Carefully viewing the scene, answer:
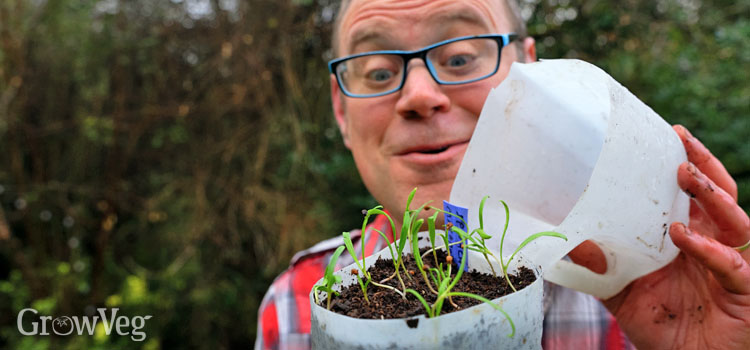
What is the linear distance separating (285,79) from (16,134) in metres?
1.74

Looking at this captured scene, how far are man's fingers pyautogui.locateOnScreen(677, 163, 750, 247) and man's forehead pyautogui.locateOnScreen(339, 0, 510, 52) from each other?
0.53 meters

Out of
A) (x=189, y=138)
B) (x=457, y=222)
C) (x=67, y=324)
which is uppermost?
(x=189, y=138)

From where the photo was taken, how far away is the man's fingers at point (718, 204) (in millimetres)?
755

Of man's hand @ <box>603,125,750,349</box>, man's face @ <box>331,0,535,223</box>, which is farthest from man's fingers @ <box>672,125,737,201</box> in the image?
man's face @ <box>331,0,535,223</box>

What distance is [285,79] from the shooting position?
250 cm

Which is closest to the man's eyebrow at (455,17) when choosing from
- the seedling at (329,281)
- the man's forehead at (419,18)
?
the man's forehead at (419,18)

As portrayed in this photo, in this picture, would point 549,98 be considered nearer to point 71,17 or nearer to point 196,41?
point 196,41

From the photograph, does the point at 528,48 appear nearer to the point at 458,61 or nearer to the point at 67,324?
the point at 458,61

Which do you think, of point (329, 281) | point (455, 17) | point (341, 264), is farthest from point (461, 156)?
point (341, 264)

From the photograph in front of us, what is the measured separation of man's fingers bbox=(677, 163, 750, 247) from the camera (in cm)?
76

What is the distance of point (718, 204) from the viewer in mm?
777

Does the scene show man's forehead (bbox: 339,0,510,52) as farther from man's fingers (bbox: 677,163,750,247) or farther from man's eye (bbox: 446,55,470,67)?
man's fingers (bbox: 677,163,750,247)

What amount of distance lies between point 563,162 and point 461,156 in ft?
0.88

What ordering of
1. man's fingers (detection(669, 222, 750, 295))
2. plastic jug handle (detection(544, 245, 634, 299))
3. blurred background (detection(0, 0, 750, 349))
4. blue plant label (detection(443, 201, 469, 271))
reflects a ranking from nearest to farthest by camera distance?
blue plant label (detection(443, 201, 469, 271))
man's fingers (detection(669, 222, 750, 295))
plastic jug handle (detection(544, 245, 634, 299))
blurred background (detection(0, 0, 750, 349))
